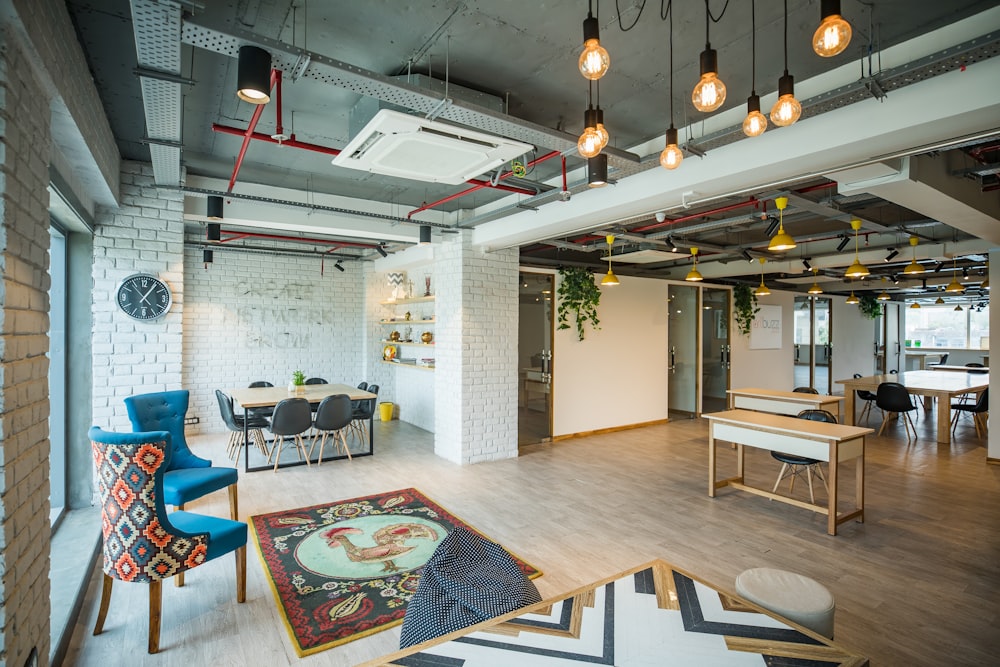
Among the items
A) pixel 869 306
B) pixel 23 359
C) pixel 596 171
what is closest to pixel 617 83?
pixel 596 171

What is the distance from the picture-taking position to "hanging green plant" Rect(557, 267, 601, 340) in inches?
293

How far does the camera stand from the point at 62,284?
4.03m

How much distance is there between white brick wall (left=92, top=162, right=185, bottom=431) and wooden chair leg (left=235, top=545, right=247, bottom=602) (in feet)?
6.96

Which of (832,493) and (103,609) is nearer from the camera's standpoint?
(103,609)

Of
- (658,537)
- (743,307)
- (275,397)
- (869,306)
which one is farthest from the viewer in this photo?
(869,306)

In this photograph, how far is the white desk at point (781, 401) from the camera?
20.2ft

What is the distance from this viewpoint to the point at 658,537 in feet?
12.8

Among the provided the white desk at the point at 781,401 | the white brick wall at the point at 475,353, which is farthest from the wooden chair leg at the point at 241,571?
the white desk at the point at 781,401

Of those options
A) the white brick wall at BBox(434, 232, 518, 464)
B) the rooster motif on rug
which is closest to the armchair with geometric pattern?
the rooster motif on rug

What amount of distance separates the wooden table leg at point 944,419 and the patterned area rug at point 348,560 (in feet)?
23.6

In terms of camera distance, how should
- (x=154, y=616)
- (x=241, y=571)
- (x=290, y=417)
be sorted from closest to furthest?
1. (x=154, y=616)
2. (x=241, y=571)
3. (x=290, y=417)

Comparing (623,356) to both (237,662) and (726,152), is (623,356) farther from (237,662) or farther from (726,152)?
(237,662)

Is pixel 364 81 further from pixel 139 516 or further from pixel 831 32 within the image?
pixel 139 516

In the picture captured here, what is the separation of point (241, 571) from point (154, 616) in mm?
477
